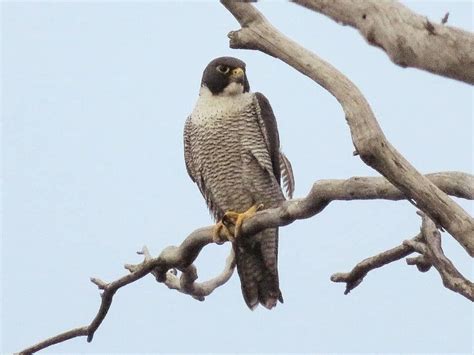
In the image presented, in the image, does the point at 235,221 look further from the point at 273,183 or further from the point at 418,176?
the point at 418,176

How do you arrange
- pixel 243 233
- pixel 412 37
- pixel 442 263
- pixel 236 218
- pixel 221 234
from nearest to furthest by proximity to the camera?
pixel 412 37 → pixel 442 263 → pixel 221 234 → pixel 243 233 → pixel 236 218

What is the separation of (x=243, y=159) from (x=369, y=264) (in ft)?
5.87

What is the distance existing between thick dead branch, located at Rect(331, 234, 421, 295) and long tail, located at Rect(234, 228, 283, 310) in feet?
4.78

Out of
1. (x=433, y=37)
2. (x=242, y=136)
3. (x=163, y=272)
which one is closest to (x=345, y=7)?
(x=433, y=37)

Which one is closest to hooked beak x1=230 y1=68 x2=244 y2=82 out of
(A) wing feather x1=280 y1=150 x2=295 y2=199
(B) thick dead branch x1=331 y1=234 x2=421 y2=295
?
(A) wing feather x1=280 y1=150 x2=295 y2=199

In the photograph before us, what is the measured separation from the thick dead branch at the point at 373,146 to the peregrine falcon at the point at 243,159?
277 cm

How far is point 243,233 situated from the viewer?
6996mm

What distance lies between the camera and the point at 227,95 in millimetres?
7828

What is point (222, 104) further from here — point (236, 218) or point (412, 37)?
point (412, 37)

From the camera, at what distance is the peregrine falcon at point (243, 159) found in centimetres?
768

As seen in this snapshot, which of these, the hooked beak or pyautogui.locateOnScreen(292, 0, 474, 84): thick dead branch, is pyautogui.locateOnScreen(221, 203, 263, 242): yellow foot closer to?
the hooked beak

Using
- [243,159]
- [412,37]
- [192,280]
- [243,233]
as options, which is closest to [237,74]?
[243,159]

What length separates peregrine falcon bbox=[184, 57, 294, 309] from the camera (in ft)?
25.2

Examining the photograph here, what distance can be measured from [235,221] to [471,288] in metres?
2.24
